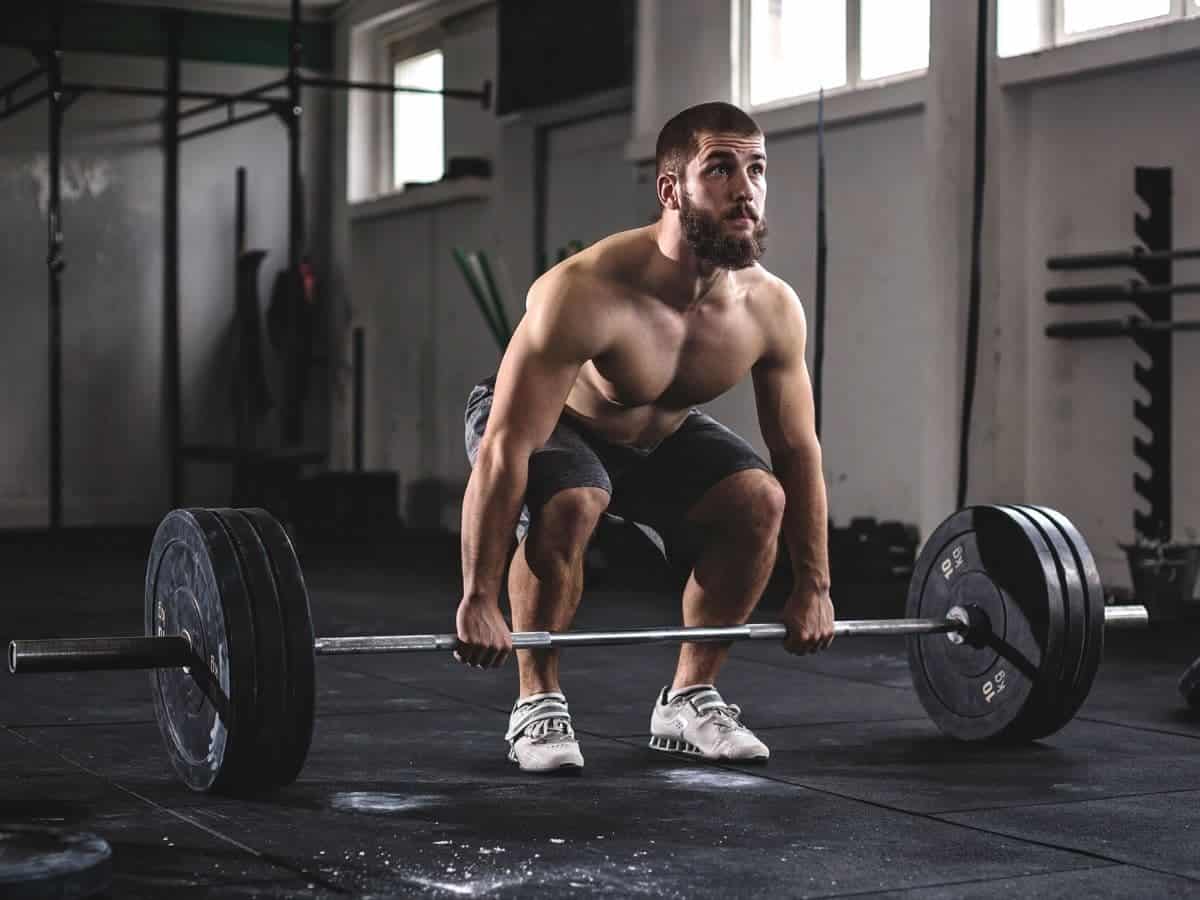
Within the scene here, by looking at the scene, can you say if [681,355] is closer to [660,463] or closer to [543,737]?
[660,463]

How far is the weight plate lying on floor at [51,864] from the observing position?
1739mm

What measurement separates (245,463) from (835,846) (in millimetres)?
6191

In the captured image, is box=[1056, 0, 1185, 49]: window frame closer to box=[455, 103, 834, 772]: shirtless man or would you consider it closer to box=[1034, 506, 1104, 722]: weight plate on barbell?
box=[1034, 506, 1104, 722]: weight plate on barbell

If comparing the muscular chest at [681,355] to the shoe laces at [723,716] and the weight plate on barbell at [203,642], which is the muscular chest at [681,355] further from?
the weight plate on barbell at [203,642]

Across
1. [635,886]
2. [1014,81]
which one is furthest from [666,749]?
[1014,81]

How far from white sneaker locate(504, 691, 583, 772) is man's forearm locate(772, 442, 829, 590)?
0.41m

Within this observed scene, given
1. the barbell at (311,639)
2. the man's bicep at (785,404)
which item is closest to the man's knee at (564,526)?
the barbell at (311,639)

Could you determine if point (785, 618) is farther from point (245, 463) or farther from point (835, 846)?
point (245, 463)

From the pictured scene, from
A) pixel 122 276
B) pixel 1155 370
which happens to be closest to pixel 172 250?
pixel 122 276

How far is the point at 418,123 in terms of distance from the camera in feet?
29.1

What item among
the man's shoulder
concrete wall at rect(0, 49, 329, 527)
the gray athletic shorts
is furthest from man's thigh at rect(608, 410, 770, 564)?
concrete wall at rect(0, 49, 329, 527)

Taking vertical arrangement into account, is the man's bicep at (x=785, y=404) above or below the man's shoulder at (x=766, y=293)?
below

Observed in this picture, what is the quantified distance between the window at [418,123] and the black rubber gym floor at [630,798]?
526cm

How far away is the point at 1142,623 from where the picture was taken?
9.56ft
